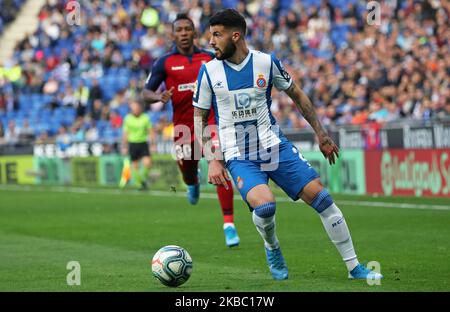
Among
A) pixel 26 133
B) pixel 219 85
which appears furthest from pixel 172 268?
pixel 26 133

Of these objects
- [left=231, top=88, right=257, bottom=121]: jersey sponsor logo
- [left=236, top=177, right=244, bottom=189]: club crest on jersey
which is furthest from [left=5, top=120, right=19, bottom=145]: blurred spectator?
[left=236, top=177, right=244, bottom=189]: club crest on jersey

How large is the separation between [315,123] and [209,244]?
436 centimetres

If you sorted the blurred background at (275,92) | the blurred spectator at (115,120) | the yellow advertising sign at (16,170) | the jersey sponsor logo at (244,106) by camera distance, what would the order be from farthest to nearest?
the yellow advertising sign at (16,170)
the blurred spectator at (115,120)
the blurred background at (275,92)
the jersey sponsor logo at (244,106)

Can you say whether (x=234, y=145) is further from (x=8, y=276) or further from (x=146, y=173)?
(x=146, y=173)

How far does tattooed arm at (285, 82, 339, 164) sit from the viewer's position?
30.6ft

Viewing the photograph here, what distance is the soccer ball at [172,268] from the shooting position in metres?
9.31

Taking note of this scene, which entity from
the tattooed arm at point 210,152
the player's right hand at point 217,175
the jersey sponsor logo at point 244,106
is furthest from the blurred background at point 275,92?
the player's right hand at point 217,175

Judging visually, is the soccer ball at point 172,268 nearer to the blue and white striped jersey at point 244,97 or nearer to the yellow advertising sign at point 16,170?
the blue and white striped jersey at point 244,97

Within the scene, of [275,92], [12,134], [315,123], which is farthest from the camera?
[12,134]

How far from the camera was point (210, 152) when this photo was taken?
9.92 meters

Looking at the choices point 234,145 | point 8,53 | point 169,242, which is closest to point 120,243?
point 169,242

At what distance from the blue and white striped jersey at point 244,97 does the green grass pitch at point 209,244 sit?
1302 mm

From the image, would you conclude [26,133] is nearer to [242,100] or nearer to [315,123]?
[242,100]

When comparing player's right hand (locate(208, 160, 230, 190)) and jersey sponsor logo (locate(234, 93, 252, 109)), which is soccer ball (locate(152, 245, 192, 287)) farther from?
jersey sponsor logo (locate(234, 93, 252, 109))
